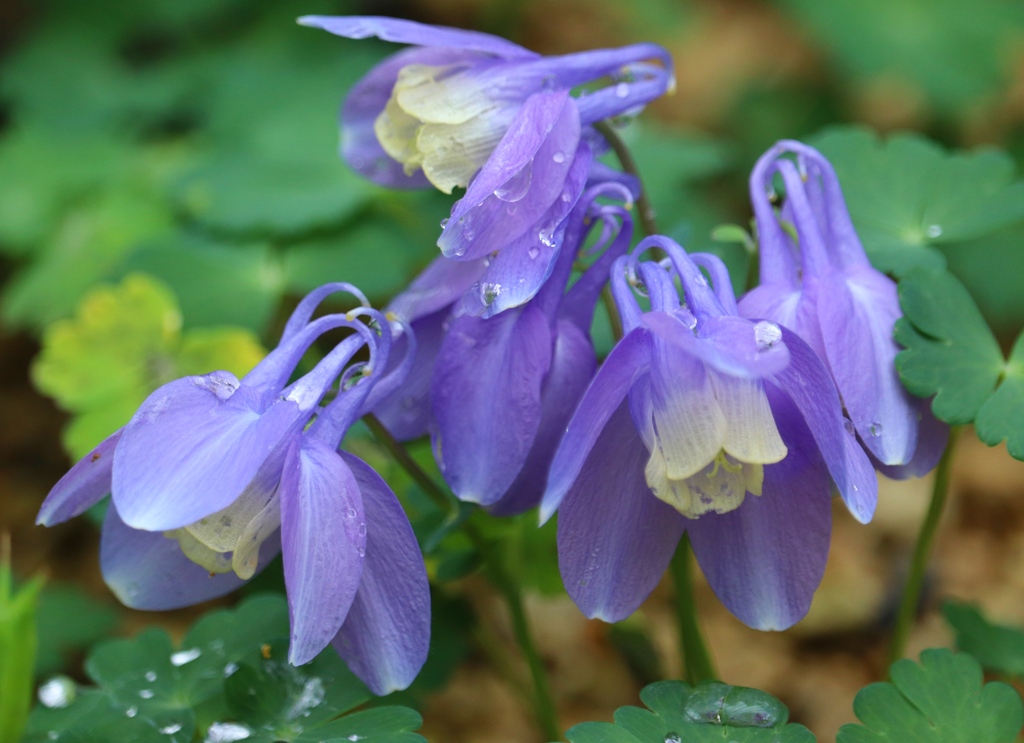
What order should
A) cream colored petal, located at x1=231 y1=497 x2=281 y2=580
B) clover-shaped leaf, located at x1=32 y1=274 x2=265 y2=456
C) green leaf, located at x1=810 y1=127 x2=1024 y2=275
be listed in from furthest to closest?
clover-shaped leaf, located at x1=32 y1=274 x2=265 y2=456 < green leaf, located at x1=810 y1=127 x2=1024 y2=275 < cream colored petal, located at x1=231 y1=497 x2=281 y2=580

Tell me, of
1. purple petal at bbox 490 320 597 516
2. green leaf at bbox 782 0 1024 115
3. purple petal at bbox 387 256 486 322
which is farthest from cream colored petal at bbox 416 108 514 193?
green leaf at bbox 782 0 1024 115

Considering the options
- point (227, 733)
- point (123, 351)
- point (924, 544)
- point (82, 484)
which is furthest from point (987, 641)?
point (123, 351)

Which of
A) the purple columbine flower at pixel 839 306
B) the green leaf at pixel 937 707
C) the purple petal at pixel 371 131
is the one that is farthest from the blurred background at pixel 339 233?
the green leaf at pixel 937 707

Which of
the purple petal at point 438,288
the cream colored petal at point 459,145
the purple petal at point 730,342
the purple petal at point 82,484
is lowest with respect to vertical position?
the purple petal at point 82,484

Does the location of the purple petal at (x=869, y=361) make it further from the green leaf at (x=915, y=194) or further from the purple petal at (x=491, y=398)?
the purple petal at (x=491, y=398)

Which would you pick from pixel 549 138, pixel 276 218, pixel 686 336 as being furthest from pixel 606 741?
pixel 276 218

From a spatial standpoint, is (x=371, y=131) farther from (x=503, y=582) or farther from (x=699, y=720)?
(x=699, y=720)

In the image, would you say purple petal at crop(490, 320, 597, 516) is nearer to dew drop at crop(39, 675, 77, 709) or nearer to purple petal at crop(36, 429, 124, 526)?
purple petal at crop(36, 429, 124, 526)
